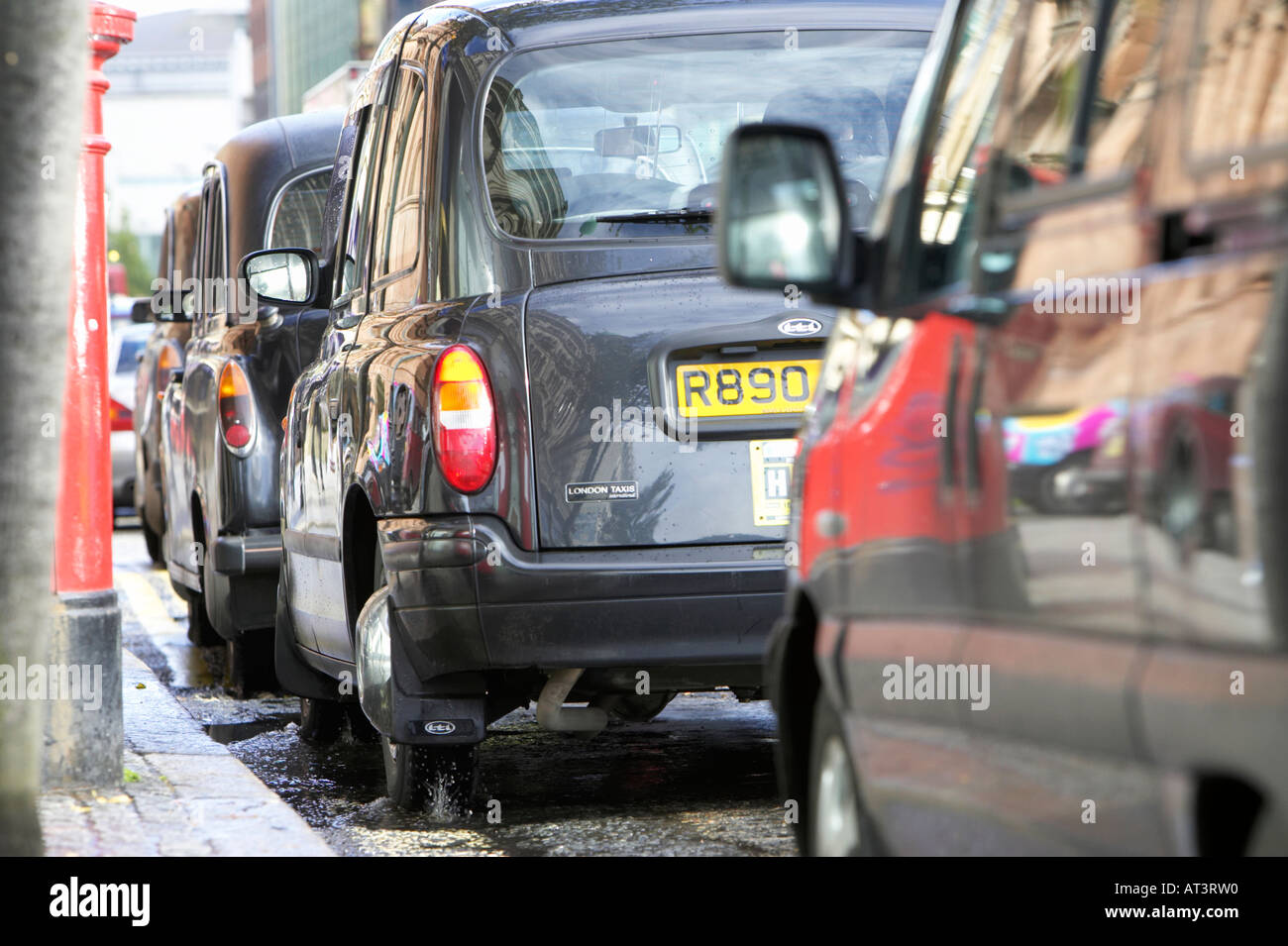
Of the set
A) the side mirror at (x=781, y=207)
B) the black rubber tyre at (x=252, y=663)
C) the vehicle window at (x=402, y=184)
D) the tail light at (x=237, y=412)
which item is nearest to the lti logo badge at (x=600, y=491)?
the vehicle window at (x=402, y=184)

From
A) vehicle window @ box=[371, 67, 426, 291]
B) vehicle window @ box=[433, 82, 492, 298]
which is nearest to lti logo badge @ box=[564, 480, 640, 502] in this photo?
vehicle window @ box=[433, 82, 492, 298]

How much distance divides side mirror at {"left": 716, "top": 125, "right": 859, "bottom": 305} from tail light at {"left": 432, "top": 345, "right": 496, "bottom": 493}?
224 centimetres

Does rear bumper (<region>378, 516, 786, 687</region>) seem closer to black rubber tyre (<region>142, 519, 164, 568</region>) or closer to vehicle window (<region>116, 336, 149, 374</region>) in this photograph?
black rubber tyre (<region>142, 519, 164, 568</region>)

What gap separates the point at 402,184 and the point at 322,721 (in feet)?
8.62

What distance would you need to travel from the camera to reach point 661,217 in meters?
5.89

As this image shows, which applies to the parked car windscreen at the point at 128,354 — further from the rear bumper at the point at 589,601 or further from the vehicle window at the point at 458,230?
Answer: the rear bumper at the point at 589,601

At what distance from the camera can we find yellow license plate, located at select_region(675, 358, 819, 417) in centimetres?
555

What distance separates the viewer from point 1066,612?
268 centimetres

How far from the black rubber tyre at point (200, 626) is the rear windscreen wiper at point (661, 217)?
6.02 metres

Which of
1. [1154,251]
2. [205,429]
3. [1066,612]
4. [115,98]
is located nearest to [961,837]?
[1066,612]
